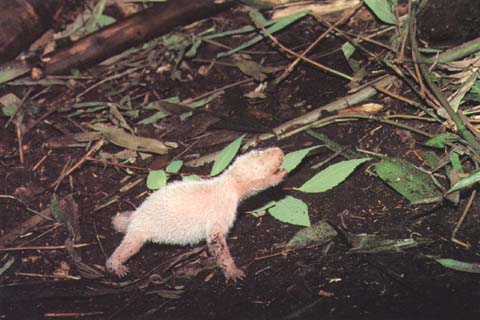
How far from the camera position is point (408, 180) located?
296cm

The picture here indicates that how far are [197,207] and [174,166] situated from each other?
0.42 metres

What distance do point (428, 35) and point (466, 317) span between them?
2241 mm

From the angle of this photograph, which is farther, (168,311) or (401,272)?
(168,311)

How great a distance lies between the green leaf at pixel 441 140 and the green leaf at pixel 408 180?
182mm

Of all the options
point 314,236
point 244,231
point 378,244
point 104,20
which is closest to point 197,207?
point 244,231

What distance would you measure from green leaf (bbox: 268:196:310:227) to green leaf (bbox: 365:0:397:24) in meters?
1.62

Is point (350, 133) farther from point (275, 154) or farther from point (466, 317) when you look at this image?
point (466, 317)

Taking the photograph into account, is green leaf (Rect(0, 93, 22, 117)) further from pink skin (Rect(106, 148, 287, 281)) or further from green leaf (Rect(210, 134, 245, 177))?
green leaf (Rect(210, 134, 245, 177))

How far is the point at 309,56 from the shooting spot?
4.21 metres

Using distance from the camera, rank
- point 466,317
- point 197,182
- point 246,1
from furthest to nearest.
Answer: point 246,1 → point 197,182 → point 466,317

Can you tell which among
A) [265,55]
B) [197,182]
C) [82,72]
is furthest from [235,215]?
[82,72]

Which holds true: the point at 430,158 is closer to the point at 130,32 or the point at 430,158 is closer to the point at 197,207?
the point at 197,207

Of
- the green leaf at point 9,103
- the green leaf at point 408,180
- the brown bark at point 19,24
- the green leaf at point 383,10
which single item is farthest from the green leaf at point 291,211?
the brown bark at point 19,24

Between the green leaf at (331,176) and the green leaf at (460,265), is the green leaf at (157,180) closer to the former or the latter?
the green leaf at (331,176)
